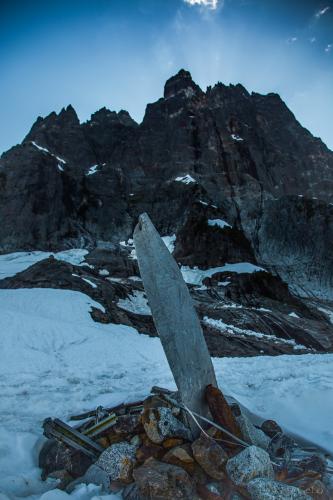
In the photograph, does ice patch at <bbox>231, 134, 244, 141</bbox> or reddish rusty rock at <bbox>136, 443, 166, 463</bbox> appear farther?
ice patch at <bbox>231, 134, 244, 141</bbox>

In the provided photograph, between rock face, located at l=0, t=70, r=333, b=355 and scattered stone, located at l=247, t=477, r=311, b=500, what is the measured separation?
19.9 metres

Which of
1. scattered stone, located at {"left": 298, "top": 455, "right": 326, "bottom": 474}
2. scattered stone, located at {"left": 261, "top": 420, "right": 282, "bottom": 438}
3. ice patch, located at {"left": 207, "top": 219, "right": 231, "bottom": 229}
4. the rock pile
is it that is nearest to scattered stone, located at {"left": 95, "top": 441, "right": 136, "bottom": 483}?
the rock pile

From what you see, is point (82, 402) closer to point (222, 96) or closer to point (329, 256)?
Answer: point (329, 256)

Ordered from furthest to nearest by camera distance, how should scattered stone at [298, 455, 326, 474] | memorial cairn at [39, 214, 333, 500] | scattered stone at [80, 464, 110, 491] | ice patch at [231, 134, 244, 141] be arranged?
ice patch at [231, 134, 244, 141] → scattered stone at [298, 455, 326, 474] → scattered stone at [80, 464, 110, 491] → memorial cairn at [39, 214, 333, 500]

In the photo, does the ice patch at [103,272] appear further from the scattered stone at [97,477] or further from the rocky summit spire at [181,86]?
the rocky summit spire at [181,86]

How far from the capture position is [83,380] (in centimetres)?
877

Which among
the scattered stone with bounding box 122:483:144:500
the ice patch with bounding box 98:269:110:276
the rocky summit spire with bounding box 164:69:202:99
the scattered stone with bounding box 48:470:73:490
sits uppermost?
the rocky summit spire with bounding box 164:69:202:99

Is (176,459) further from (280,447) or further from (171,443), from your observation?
(280,447)

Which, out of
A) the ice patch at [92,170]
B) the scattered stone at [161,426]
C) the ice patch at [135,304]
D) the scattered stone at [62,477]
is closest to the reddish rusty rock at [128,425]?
the scattered stone at [161,426]

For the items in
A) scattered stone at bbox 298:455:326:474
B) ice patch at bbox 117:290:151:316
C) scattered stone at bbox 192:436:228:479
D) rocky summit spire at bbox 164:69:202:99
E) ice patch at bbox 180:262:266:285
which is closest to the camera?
scattered stone at bbox 192:436:228:479

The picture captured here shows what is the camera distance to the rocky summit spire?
9689 centimetres

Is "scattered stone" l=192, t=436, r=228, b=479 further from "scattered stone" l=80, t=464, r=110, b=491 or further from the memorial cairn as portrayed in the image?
"scattered stone" l=80, t=464, r=110, b=491

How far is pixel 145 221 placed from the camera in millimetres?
5375

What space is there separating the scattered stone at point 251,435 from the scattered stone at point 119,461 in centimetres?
140
